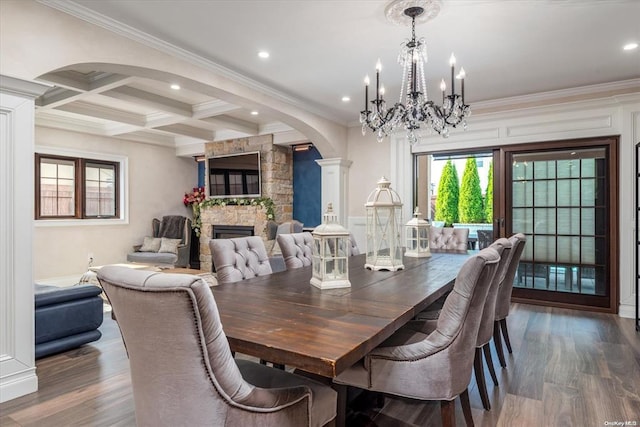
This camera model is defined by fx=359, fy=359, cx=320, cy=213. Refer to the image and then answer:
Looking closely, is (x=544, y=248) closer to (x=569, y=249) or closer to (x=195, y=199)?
(x=569, y=249)

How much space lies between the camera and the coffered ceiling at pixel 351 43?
8.52 feet

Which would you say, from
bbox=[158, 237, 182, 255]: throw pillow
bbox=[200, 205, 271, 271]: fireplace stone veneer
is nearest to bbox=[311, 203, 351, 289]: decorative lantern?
bbox=[200, 205, 271, 271]: fireplace stone veneer

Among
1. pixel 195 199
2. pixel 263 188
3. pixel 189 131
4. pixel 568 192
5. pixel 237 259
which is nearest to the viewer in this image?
pixel 237 259

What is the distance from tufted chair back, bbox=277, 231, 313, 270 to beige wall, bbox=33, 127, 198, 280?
201 inches

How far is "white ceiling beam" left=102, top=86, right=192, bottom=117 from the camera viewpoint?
14.6 feet

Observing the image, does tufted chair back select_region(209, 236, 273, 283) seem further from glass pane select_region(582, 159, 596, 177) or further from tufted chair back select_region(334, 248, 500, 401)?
glass pane select_region(582, 159, 596, 177)

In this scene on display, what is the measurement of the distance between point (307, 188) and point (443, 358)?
532 cm

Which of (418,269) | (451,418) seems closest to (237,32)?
(418,269)

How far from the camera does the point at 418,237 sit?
3230 mm

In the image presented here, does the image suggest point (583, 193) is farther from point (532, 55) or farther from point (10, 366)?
point (10, 366)

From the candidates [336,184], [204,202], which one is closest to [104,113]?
[204,202]

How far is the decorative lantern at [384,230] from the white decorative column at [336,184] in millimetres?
3127

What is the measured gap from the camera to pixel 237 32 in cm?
296

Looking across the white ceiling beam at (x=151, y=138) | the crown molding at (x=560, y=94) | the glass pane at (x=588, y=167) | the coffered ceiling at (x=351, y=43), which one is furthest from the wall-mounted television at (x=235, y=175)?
the glass pane at (x=588, y=167)
